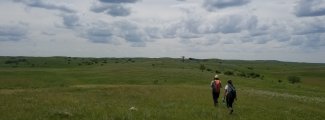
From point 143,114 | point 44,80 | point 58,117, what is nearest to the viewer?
point 58,117

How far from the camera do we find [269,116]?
2650 cm

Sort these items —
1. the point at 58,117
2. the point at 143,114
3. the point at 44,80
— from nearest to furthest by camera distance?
the point at 58,117 → the point at 143,114 → the point at 44,80

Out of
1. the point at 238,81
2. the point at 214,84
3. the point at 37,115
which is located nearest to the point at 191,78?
the point at 238,81

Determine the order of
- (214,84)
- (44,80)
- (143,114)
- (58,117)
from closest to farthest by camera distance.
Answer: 1. (58,117)
2. (143,114)
3. (214,84)
4. (44,80)

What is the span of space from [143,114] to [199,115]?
3.30m

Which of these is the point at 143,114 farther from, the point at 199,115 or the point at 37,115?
Answer: the point at 37,115

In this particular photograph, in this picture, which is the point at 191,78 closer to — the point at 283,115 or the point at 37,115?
the point at 283,115

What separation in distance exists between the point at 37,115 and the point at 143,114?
545cm

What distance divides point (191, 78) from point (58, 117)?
5757cm

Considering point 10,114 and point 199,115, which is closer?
point 10,114

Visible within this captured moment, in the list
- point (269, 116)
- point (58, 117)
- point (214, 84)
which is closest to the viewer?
point (58, 117)

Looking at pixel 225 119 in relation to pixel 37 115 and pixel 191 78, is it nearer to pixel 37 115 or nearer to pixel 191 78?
pixel 37 115

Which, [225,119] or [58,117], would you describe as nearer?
[58,117]

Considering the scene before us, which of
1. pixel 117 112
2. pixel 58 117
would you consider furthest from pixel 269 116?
pixel 58 117
